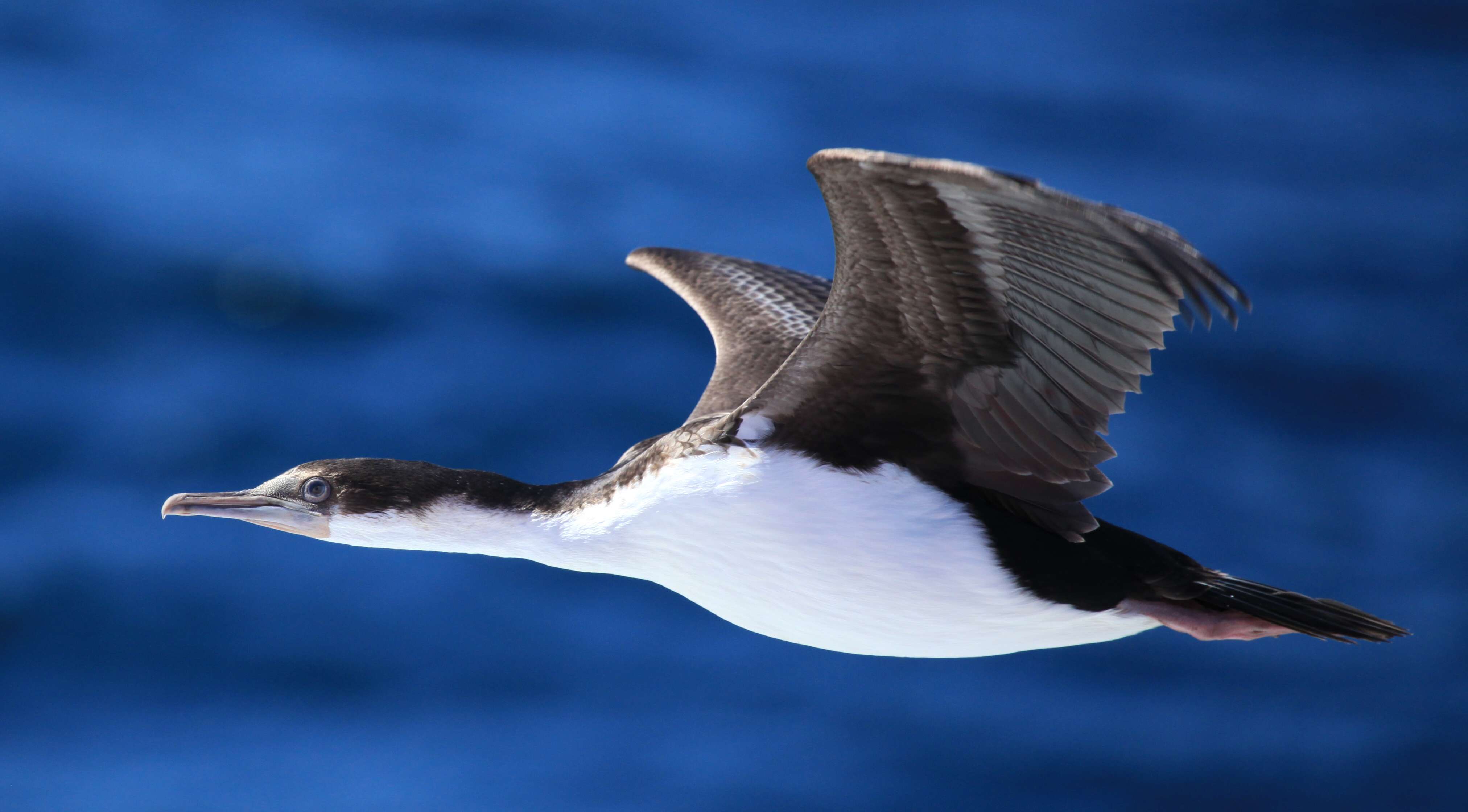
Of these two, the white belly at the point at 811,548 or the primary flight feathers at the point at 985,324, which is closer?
the primary flight feathers at the point at 985,324

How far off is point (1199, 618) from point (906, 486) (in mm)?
1111

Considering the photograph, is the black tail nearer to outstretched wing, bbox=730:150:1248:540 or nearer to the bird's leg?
the bird's leg

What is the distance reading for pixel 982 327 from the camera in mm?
3895

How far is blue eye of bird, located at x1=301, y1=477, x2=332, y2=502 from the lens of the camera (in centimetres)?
463

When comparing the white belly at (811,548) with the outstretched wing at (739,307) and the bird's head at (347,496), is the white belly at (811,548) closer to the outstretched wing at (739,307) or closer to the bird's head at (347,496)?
the bird's head at (347,496)

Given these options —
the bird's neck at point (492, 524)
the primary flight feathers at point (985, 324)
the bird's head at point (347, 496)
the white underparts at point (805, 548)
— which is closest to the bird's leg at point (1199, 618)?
the white underparts at point (805, 548)

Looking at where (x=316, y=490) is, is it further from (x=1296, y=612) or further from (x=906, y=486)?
(x=1296, y=612)

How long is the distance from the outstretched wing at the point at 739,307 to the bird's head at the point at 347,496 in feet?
3.54

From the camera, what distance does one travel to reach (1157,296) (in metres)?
3.55

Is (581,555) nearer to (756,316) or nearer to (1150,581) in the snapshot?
(1150,581)

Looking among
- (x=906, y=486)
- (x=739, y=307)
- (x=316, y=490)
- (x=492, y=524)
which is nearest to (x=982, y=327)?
(x=906, y=486)

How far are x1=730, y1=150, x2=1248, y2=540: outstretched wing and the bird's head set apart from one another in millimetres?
961

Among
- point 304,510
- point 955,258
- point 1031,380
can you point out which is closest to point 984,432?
point 1031,380

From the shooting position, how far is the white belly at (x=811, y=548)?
13.7 ft
